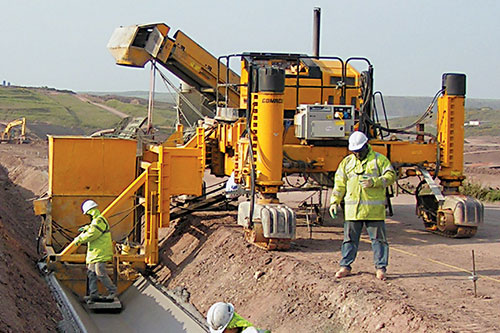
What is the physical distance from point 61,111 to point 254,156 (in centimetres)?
7562

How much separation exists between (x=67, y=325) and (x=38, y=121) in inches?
2671

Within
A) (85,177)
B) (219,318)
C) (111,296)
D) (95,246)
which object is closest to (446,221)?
(111,296)

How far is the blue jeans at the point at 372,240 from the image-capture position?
32.9 ft

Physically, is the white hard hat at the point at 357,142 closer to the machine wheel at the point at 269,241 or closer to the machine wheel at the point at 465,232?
the machine wheel at the point at 269,241

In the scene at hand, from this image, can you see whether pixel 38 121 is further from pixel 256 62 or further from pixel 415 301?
pixel 415 301

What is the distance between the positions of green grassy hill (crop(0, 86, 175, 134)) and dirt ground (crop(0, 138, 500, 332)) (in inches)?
2089

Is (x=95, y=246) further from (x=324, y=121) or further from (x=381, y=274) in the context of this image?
(x=381, y=274)

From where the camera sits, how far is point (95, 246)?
13.3m

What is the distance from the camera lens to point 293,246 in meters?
13.0

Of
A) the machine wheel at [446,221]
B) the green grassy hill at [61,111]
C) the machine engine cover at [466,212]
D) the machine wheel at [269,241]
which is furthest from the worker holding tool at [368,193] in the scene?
the green grassy hill at [61,111]

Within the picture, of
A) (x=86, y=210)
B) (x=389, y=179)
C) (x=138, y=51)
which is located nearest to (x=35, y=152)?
(x=138, y=51)

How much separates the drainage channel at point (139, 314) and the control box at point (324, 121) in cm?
348

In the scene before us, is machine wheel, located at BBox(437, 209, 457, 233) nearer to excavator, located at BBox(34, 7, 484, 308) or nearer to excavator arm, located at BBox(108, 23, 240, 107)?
excavator, located at BBox(34, 7, 484, 308)

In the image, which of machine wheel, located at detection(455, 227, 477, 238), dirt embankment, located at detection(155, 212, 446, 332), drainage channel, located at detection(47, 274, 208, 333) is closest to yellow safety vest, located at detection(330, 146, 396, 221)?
dirt embankment, located at detection(155, 212, 446, 332)
